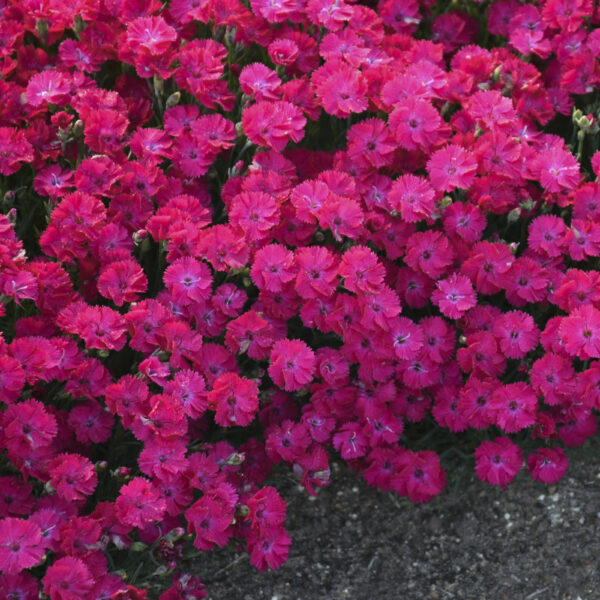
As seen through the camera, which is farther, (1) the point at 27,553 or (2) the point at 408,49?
(2) the point at 408,49

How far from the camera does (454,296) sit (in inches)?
→ 96.7

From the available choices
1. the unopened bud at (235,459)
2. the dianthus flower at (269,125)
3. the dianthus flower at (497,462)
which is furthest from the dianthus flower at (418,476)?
the dianthus flower at (269,125)

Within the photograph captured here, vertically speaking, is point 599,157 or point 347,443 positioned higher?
point 599,157

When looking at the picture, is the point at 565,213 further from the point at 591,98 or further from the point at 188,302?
the point at 188,302

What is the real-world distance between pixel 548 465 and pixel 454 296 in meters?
0.54

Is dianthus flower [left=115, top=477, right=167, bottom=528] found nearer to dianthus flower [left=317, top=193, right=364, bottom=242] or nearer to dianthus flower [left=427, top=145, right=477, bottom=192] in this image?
dianthus flower [left=317, top=193, right=364, bottom=242]

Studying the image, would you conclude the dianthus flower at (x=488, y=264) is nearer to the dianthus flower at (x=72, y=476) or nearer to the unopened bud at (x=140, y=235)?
the unopened bud at (x=140, y=235)

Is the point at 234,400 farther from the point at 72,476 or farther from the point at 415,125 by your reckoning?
the point at 415,125

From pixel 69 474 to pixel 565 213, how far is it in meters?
1.57

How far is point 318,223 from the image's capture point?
247 cm

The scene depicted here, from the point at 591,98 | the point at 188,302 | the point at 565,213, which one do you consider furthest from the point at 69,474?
the point at 591,98

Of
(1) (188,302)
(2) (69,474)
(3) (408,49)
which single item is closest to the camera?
(2) (69,474)

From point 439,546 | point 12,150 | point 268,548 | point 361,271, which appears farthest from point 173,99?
point 439,546

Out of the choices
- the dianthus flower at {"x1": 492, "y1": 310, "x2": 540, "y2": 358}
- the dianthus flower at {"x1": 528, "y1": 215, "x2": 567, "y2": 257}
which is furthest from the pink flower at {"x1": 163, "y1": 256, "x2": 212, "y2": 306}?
the dianthus flower at {"x1": 528, "y1": 215, "x2": 567, "y2": 257}
